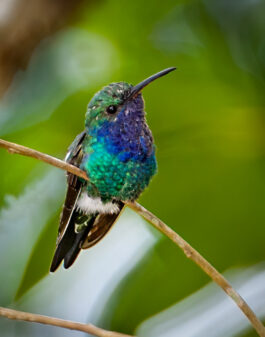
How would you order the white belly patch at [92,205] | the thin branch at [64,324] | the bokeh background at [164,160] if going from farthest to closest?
the white belly patch at [92,205] → the bokeh background at [164,160] → the thin branch at [64,324]

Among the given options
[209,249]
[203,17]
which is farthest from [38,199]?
[203,17]

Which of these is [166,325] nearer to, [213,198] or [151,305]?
[151,305]

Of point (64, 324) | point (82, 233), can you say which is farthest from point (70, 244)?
point (64, 324)

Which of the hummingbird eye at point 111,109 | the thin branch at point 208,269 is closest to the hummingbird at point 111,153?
the hummingbird eye at point 111,109

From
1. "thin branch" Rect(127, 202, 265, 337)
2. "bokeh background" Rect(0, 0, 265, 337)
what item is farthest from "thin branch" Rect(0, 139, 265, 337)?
"bokeh background" Rect(0, 0, 265, 337)

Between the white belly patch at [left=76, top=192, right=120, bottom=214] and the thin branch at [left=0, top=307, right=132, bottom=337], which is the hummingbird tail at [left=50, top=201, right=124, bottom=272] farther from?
the thin branch at [left=0, top=307, right=132, bottom=337]

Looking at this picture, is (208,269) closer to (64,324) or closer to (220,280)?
(220,280)

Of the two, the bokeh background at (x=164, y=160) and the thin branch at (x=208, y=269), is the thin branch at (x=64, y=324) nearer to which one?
the thin branch at (x=208, y=269)
